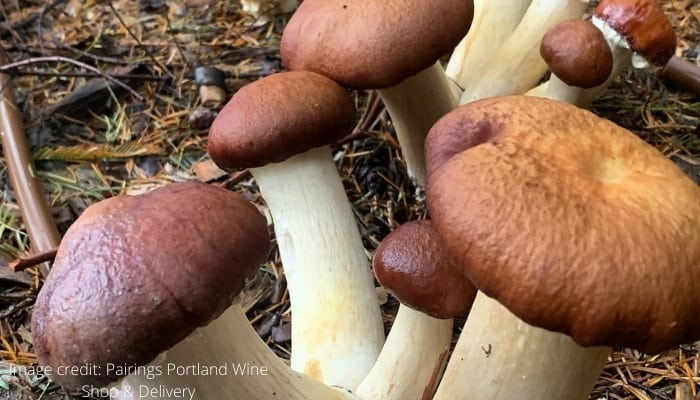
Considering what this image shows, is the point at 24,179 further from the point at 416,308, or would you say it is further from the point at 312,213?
the point at 416,308

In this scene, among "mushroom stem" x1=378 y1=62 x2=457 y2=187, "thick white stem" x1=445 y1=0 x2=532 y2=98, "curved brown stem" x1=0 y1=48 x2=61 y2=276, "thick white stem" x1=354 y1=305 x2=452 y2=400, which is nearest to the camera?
"thick white stem" x1=354 y1=305 x2=452 y2=400

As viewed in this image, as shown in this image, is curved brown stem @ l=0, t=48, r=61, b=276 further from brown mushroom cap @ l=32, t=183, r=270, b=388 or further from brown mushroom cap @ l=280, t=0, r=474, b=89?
brown mushroom cap @ l=280, t=0, r=474, b=89

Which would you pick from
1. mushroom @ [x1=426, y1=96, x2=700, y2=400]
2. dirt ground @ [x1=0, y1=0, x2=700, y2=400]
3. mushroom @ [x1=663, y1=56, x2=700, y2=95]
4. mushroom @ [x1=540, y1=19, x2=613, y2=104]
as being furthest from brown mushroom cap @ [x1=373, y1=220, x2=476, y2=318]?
mushroom @ [x1=663, y1=56, x2=700, y2=95]

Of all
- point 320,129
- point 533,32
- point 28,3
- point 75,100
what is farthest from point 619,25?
point 28,3

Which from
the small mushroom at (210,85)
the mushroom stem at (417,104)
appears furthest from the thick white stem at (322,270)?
the small mushroom at (210,85)

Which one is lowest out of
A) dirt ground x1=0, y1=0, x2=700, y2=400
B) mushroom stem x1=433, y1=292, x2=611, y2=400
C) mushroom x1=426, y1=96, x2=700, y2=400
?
dirt ground x1=0, y1=0, x2=700, y2=400

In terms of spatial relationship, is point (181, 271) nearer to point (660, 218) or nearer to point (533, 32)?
point (660, 218)

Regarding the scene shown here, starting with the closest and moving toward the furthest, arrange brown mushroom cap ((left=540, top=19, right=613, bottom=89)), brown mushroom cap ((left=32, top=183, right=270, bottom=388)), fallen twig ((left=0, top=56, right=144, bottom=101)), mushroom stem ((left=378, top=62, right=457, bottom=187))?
1. brown mushroom cap ((left=32, top=183, right=270, bottom=388))
2. brown mushroom cap ((left=540, top=19, right=613, bottom=89))
3. mushroom stem ((left=378, top=62, right=457, bottom=187))
4. fallen twig ((left=0, top=56, right=144, bottom=101))
